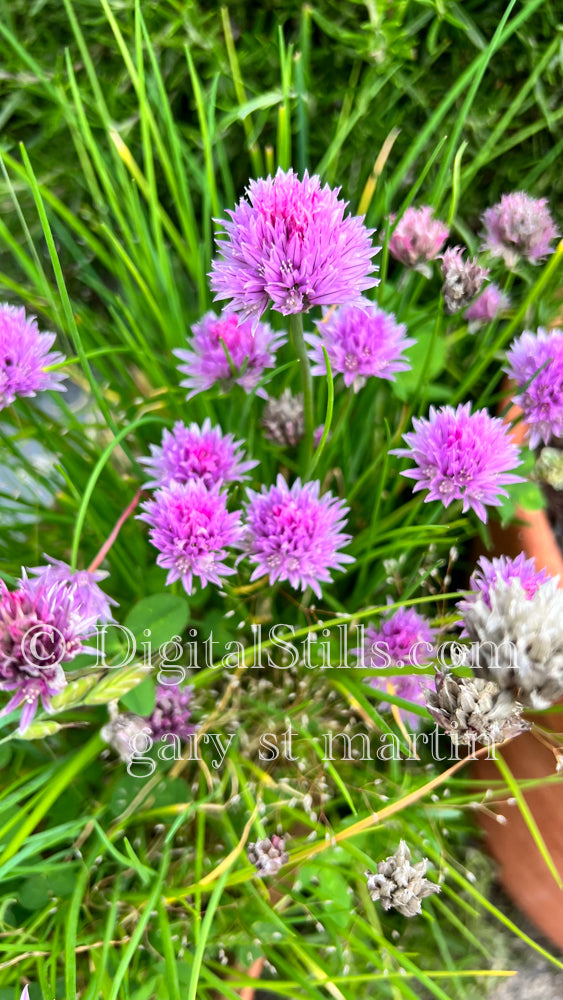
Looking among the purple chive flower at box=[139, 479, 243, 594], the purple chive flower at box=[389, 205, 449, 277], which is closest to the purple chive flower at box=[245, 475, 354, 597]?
the purple chive flower at box=[139, 479, 243, 594]

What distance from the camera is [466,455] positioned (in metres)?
0.55

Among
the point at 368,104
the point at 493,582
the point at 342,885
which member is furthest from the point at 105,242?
the point at 342,885

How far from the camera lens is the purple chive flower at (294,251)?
1.44 ft

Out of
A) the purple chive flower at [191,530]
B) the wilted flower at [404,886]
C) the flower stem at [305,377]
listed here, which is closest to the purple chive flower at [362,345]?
the flower stem at [305,377]

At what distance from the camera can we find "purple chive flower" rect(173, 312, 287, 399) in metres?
0.63

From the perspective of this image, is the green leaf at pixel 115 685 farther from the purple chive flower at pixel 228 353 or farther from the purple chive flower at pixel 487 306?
the purple chive flower at pixel 487 306

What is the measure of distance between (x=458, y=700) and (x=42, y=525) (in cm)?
65

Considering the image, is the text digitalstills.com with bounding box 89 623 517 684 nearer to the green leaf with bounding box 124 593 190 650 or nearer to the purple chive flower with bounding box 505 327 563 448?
the green leaf with bounding box 124 593 190 650

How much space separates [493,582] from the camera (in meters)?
0.54

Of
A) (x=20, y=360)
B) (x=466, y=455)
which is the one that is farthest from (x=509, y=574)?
(x=20, y=360)

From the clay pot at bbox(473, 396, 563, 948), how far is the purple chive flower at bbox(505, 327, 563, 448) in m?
0.15

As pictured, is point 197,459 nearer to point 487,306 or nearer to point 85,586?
point 85,586

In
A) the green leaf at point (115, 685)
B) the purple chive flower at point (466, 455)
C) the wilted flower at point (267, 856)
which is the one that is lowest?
the wilted flower at point (267, 856)

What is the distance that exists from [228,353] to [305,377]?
11cm
